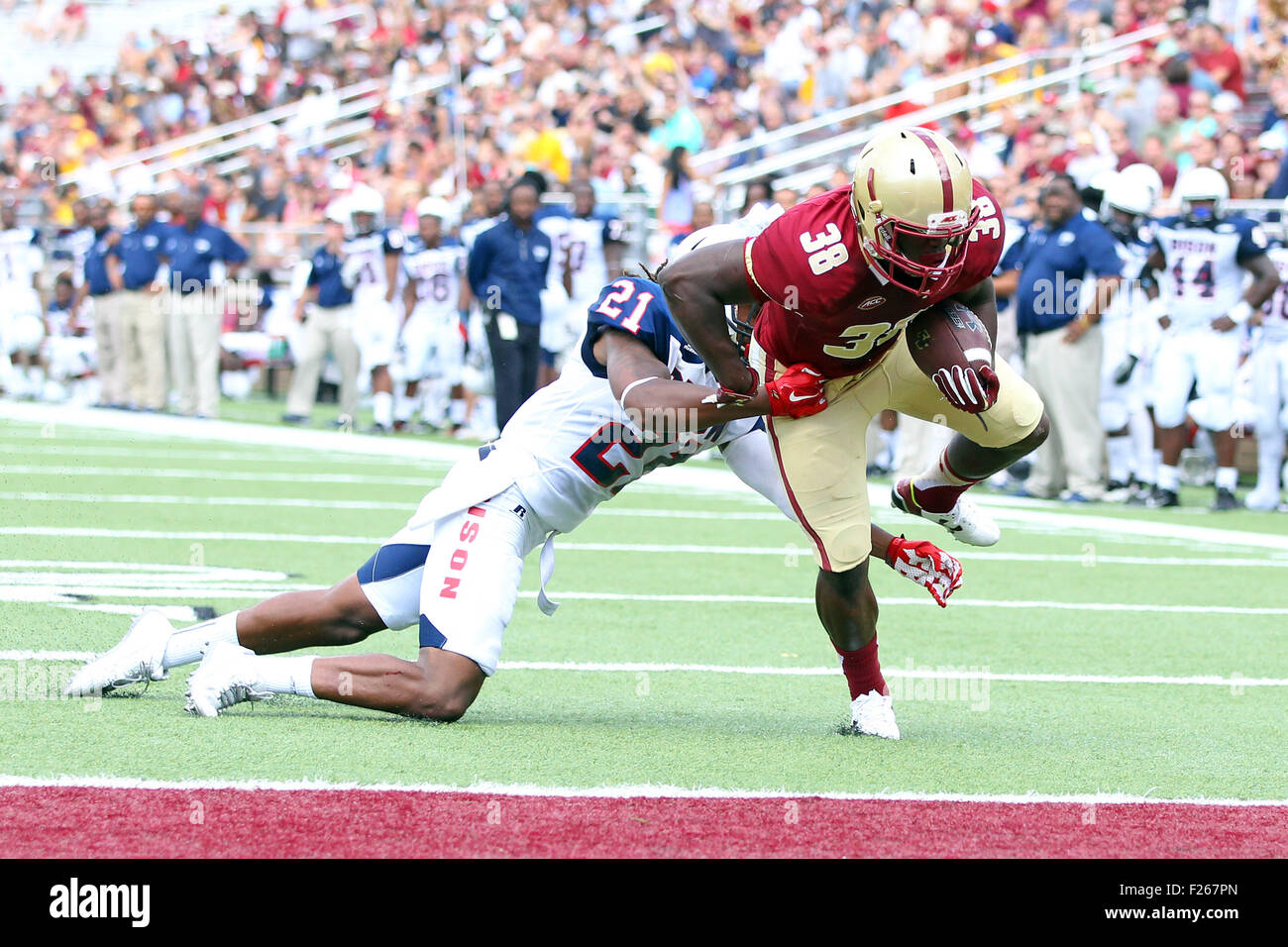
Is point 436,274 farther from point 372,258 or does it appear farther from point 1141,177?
point 1141,177

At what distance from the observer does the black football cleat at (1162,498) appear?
1101 centimetres

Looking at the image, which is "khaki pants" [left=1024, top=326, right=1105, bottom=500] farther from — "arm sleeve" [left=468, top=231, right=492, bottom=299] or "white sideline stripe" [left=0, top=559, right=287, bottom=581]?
"white sideline stripe" [left=0, top=559, right=287, bottom=581]

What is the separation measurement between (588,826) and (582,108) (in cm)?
1500

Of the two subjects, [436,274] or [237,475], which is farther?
[436,274]

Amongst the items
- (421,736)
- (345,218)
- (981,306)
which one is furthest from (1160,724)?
(345,218)

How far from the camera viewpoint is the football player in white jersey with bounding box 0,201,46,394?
17.4m

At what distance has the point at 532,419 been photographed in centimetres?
493

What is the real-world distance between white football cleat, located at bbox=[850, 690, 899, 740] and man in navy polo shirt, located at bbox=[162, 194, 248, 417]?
11.3m

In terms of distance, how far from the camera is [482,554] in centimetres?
470

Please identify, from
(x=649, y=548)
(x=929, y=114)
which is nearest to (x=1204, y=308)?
(x=649, y=548)

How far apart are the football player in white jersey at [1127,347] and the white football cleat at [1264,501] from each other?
0.66 meters

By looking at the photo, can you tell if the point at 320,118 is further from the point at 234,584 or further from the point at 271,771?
the point at 271,771

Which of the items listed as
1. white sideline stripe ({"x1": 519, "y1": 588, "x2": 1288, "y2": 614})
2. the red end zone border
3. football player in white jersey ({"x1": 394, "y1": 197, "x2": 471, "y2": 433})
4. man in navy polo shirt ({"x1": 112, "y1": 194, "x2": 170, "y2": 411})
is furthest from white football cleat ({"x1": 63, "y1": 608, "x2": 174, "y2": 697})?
man in navy polo shirt ({"x1": 112, "y1": 194, "x2": 170, "y2": 411})
